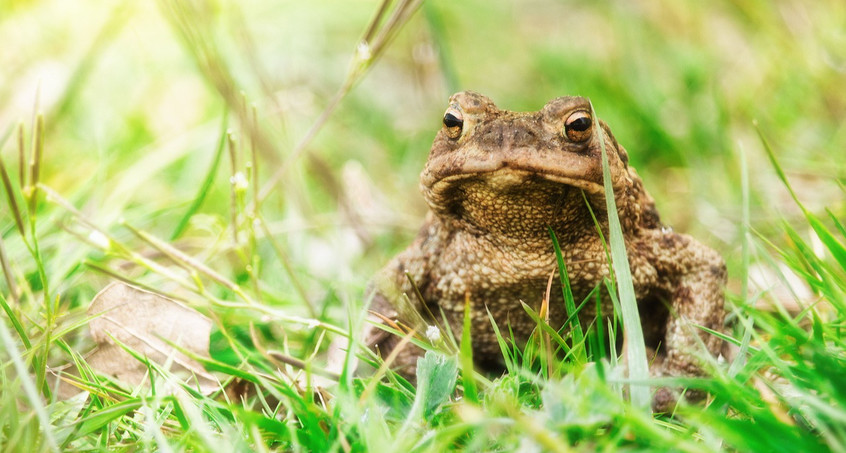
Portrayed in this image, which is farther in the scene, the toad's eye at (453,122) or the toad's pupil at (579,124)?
the toad's eye at (453,122)

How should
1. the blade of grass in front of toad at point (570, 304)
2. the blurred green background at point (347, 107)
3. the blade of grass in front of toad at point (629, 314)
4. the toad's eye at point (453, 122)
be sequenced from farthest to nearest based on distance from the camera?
the blurred green background at point (347, 107), the toad's eye at point (453, 122), the blade of grass in front of toad at point (570, 304), the blade of grass in front of toad at point (629, 314)

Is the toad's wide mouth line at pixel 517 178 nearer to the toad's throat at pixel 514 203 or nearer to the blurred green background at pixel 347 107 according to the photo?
the toad's throat at pixel 514 203

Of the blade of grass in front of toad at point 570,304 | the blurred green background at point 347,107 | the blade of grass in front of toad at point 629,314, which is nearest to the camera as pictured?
the blade of grass in front of toad at point 629,314

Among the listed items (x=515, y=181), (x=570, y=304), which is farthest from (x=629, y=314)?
(x=515, y=181)

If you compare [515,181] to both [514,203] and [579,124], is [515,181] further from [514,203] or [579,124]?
[579,124]

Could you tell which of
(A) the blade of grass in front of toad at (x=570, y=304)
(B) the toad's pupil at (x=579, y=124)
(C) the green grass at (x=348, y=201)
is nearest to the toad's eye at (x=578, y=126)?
(B) the toad's pupil at (x=579, y=124)

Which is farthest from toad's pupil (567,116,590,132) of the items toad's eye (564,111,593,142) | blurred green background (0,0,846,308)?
blurred green background (0,0,846,308)

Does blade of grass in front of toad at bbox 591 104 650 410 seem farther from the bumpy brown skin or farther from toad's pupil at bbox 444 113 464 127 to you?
toad's pupil at bbox 444 113 464 127
